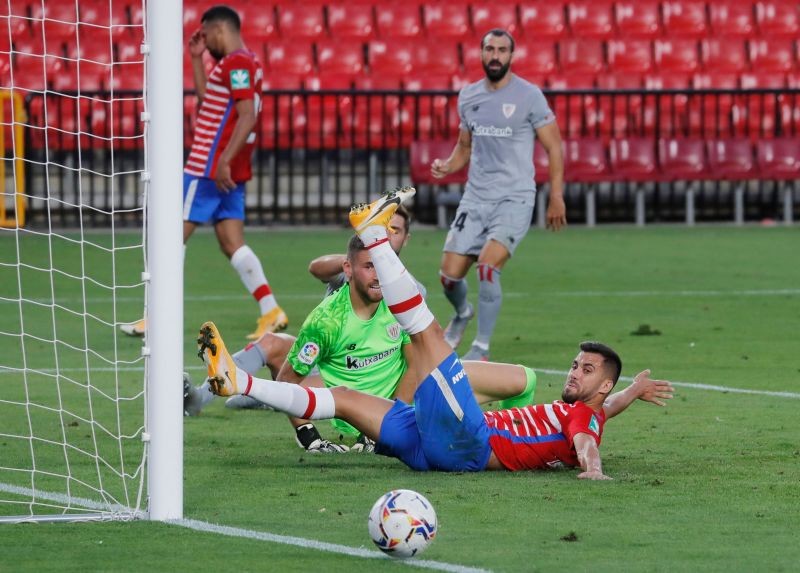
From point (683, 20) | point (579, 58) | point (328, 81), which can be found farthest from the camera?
point (683, 20)

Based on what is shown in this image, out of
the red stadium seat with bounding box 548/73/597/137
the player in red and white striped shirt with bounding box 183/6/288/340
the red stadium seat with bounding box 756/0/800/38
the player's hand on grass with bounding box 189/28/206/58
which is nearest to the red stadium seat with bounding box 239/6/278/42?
the red stadium seat with bounding box 548/73/597/137

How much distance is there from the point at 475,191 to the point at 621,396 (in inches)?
160

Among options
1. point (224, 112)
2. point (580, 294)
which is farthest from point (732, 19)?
point (224, 112)

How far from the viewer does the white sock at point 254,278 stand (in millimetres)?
11055

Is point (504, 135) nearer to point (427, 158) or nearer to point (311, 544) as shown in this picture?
point (311, 544)

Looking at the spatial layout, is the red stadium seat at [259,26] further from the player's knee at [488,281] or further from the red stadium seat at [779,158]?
the player's knee at [488,281]

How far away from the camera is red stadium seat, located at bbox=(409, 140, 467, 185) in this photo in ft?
66.2

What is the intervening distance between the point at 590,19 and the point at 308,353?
56.3ft

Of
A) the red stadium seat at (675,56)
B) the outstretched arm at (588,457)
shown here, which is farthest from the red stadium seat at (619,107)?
the outstretched arm at (588,457)

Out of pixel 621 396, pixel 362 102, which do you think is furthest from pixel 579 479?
pixel 362 102

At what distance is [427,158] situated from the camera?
66.6 feet

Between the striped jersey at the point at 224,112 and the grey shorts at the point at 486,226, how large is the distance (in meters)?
1.81

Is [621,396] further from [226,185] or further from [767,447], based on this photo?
[226,185]

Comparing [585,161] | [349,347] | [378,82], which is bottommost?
[349,347]
